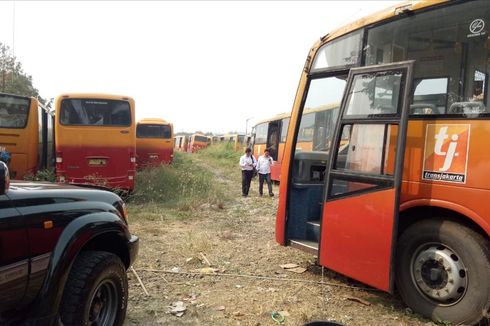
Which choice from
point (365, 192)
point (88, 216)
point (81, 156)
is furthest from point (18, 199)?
point (81, 156)

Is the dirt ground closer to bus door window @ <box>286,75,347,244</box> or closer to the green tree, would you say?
bus door window @ <box>286,75,347,244</box>

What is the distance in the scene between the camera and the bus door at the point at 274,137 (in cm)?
1991

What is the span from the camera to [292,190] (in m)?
5.85

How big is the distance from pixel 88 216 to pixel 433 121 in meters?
3.30

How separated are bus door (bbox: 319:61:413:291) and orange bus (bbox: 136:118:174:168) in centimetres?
1413

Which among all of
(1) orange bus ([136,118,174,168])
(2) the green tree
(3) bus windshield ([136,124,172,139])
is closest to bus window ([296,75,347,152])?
(1) orange bus ([136,118,174,168])

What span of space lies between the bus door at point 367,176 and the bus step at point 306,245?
0.82 ft

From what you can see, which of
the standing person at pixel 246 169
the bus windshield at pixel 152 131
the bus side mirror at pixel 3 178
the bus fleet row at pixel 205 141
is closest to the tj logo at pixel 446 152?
the bus side mirror at pixel 3 178

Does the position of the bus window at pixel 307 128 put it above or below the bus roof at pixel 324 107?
below

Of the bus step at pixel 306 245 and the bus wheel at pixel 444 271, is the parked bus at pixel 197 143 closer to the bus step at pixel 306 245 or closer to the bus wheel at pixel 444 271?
the bus step at pixel 306 245

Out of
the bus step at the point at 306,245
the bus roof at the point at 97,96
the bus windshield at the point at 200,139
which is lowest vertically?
the bus step at the point at 306,245

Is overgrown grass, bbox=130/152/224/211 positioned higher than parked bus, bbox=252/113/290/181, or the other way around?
parked bus, bbox=252/113/290/181

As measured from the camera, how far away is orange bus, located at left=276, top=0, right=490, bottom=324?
13.3 feet

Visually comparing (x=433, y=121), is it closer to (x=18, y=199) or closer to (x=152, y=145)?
(x=18, y=199)
